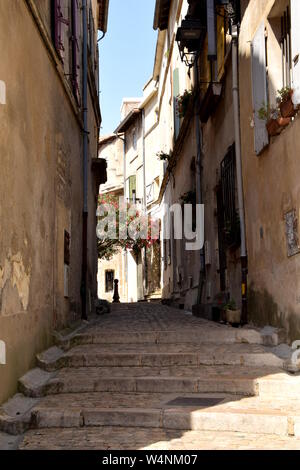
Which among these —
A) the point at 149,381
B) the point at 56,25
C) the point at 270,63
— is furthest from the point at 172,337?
the point at 56,25

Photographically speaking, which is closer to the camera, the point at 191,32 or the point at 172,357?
the point at 172,357

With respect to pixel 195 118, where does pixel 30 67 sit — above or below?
below

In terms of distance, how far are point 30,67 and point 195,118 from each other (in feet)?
23.6

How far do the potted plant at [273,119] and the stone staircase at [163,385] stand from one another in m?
2.38

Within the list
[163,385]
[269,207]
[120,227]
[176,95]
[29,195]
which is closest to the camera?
[163,385]

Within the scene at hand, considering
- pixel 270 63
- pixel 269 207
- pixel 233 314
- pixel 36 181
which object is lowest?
pixel 233 314

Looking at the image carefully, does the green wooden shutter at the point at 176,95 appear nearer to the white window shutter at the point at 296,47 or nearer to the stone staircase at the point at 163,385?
the stone staircase at the point at 163,385

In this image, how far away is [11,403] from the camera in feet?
17.5

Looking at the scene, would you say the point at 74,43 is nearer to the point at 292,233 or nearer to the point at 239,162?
the point at 239,162

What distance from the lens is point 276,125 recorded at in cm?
689

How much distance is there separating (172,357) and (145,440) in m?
2.17

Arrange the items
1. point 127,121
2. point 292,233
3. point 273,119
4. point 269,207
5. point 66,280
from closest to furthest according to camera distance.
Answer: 1. point 292,233
2. point 273,119
3. point 269,207
4. point 66,280
5. point 127,121
